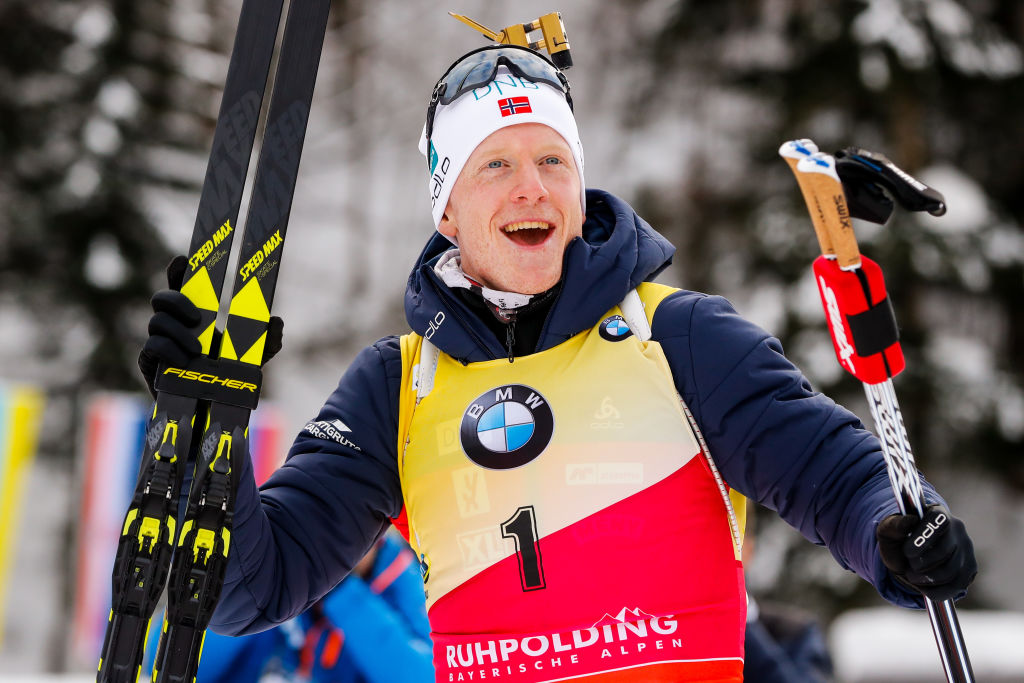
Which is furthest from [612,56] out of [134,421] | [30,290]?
[134,421]

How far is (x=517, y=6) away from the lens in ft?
53.9

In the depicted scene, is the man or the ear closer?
the man

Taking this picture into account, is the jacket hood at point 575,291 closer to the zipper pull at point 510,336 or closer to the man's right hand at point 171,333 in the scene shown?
the zipper pull at point 510,336

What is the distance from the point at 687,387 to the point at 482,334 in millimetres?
416

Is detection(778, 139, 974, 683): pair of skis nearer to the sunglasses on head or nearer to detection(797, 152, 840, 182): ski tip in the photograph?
detection(797, 152, 840, 182): ski tip

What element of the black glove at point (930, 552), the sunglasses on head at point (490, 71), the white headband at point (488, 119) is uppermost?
the sunglasses on head at point (490, 71)

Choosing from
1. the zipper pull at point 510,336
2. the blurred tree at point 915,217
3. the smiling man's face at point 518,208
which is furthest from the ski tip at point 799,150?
the blurred tree at point 915,217

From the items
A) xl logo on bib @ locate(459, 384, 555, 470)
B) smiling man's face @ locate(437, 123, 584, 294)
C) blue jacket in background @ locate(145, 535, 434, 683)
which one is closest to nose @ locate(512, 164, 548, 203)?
smiling man's face @ locate(437, 123, 584, 294)

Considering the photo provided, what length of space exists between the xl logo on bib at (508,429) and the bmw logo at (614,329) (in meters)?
0.17

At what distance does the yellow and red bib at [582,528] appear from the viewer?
1971mm

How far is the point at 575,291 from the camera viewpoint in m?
2.09

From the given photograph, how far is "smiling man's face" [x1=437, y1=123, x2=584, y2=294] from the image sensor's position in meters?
2.19

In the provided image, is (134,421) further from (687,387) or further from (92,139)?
(687,387)

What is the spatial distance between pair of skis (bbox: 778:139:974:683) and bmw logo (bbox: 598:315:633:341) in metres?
0.40
